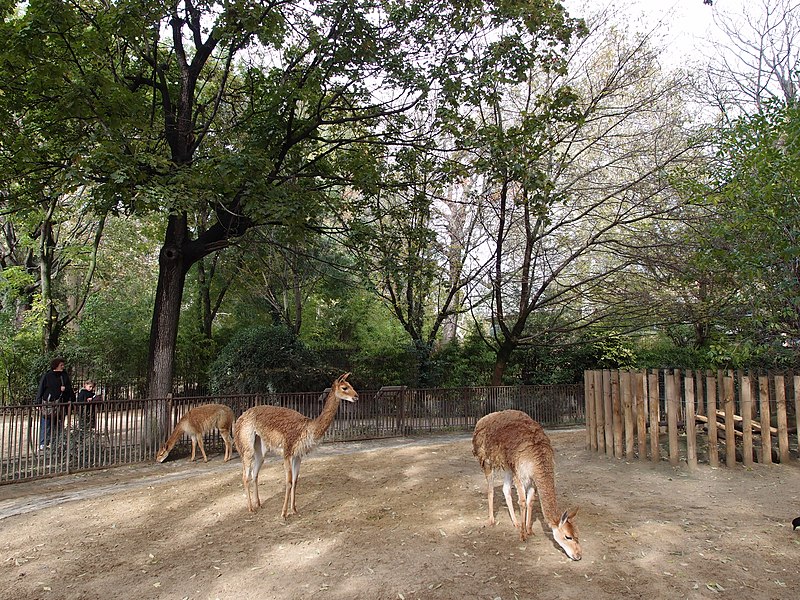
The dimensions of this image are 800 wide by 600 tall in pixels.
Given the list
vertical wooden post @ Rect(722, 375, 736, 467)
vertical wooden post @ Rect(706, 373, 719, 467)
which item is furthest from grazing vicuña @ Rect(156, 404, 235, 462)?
vertical wooden post @ Rect(722, 375, 736, 467)

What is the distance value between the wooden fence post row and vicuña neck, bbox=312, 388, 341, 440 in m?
4.93

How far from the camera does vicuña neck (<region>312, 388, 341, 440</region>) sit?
7.13m

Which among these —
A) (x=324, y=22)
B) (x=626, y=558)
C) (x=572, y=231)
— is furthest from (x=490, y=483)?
(x=572, y=231)

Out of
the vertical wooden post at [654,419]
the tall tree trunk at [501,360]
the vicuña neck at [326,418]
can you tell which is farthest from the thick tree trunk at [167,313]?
the tall tree trunk at [501,360]

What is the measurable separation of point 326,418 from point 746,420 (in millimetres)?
Result: 6319

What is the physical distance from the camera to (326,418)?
722 centimetres

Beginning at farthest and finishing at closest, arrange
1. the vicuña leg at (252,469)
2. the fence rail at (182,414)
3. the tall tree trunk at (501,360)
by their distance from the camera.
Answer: the tall tree trunk at (501,360) → the fence rail at (182,414) → the vicuña leg at (252,469)

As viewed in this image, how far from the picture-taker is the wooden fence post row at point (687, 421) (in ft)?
27.9

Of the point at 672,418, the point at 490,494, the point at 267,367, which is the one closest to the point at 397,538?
the point at 490,494

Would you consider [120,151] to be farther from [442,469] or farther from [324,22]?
[442,469]

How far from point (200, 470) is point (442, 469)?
4195mm

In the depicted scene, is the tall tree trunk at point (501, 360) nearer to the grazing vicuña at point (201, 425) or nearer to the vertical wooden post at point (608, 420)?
the vertical wooden post at point (608, 420)

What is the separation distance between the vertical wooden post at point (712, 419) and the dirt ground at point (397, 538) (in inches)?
12.4

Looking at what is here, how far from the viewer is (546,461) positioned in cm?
564
